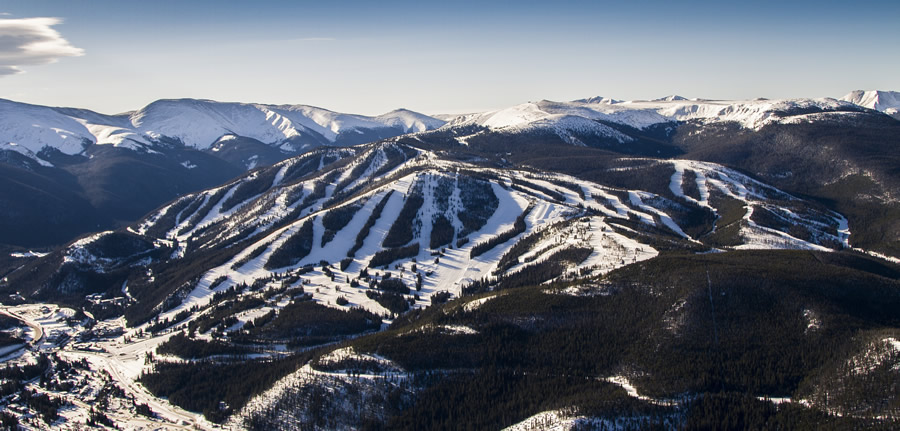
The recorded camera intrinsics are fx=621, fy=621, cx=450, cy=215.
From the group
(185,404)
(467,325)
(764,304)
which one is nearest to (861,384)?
(764,304)

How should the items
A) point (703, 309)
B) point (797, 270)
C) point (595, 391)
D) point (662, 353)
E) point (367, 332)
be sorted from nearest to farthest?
1. point (595, 391)
2. point (662, 353)
3. point (703, 309)
4. point (797, 270)
5. point (367, 332)

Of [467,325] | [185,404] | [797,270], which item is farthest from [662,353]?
[185,404]

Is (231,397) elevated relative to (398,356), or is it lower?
lower

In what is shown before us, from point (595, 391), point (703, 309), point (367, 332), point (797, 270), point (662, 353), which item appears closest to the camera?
point (595, 391)


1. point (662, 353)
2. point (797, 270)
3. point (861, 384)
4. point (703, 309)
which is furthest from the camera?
point (797, 270)

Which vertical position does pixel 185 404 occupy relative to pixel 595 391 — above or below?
below

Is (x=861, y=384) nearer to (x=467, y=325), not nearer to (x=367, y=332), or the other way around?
(x=467, y=325)

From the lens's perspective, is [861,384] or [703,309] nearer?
[861,384]

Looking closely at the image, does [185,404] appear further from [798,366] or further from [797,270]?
[797,270]

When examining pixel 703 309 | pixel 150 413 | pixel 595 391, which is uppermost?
pixel 703 309
